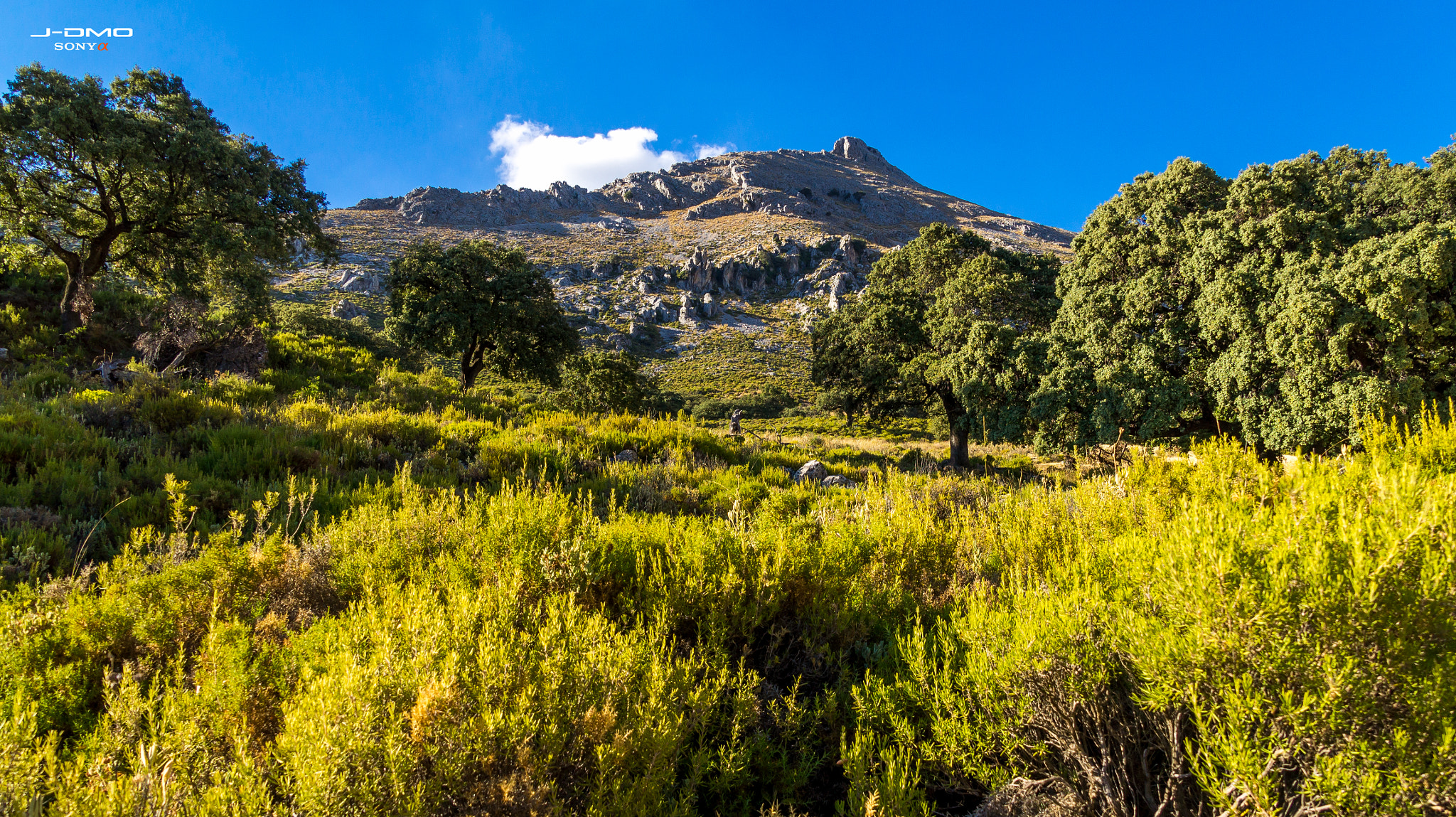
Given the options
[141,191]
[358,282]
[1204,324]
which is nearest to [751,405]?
[1204,324]

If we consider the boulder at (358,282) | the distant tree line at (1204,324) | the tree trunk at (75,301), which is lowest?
the tree trunk at (75,301)

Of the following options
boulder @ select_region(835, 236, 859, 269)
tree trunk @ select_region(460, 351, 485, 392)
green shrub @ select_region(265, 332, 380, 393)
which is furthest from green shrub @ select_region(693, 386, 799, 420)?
boulder @ select_region(835, 236, 859, 269)

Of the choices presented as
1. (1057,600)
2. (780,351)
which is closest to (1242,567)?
(1057,600)

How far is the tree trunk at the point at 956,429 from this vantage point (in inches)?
722

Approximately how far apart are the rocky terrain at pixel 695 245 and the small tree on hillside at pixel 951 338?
1965 centimetres

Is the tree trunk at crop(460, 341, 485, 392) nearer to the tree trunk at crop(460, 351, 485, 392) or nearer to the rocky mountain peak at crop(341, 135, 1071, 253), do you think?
the tree trunk at crop(460, 351, 485, 392)

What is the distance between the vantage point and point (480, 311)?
18234 millimetres

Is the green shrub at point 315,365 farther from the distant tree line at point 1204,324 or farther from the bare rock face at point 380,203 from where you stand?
the bare rock face at point 380,203

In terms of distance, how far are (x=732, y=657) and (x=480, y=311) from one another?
1837cm

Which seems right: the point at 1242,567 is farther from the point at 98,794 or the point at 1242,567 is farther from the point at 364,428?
the point at 364,428

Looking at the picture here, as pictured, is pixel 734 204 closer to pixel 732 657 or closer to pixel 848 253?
pixel 848 253

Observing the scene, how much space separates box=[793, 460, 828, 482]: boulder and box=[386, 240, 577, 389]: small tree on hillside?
13.9 metres

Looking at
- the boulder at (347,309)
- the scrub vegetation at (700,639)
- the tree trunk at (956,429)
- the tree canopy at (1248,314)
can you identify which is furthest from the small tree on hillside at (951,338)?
the boulder at (347,309)

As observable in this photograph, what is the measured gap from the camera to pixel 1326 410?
10.7 metres
